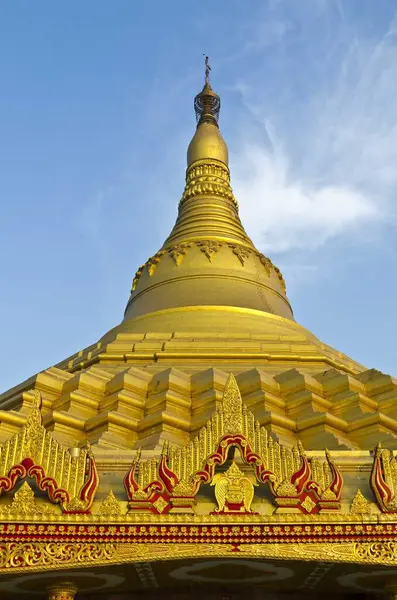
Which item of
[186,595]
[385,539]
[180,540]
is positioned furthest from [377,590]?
[180,540]

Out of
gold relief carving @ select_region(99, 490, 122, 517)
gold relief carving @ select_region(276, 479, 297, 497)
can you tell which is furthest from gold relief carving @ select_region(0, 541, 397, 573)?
gold relief carving @ select_region(276, 479, 297, 497)

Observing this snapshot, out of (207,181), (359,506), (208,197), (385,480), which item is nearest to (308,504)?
(359,506)

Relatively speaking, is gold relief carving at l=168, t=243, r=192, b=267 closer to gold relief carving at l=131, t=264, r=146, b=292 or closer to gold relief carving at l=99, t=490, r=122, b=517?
gold relief carving at l=131, t=264, r=146, b=292

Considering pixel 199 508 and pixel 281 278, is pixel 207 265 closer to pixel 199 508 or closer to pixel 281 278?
pixel 281 278

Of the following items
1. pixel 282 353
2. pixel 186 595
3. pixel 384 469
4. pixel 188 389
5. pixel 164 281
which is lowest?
pixel 186 595

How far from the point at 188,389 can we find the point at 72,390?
104 inches

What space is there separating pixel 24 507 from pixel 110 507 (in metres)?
1.02

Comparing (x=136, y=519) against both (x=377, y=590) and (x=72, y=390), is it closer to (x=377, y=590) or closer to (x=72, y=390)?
(x=377, y=590)

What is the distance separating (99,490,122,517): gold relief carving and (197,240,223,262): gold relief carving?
14717 mm

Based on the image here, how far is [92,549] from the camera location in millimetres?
8203

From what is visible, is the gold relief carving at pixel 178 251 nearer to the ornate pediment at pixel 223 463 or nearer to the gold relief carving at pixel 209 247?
the gold relief carving at pixel 209 247

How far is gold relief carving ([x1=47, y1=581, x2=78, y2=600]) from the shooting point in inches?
344

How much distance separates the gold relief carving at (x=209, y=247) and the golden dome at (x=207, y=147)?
600cm

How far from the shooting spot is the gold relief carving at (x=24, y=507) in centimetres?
820
